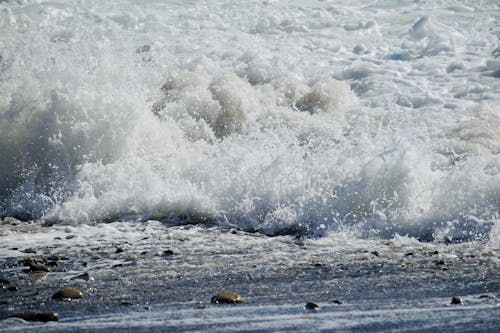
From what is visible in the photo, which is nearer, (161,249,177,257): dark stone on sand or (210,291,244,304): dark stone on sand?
Answer: (210,291,244,304): dark stone on sand

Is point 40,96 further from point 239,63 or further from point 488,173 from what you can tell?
point 488,173

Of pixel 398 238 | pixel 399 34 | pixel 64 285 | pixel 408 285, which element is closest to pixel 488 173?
pixel 398 238

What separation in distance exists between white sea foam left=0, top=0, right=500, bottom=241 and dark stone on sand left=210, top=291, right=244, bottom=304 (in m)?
1.95

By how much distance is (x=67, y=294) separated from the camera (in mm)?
3867

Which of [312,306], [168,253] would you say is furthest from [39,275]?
[312,306]

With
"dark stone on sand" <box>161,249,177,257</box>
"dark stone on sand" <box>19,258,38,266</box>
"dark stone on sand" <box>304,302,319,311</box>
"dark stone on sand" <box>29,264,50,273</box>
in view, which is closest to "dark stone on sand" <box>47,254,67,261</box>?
"dark stone on sand" <box>19,258,38,266</box>

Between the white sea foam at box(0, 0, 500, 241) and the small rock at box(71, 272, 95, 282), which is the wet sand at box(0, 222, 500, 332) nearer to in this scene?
the small rock at box(71, 272, 95, 282)

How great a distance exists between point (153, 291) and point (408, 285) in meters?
1.49

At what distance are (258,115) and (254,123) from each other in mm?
318

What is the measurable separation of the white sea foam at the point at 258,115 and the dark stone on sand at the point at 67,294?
212 cm

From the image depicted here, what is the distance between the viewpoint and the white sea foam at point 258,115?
19.4ft

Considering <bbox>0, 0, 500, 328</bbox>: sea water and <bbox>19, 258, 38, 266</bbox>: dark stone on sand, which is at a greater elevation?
<bbox>0, 0, 500, 328</bbox>: sea water

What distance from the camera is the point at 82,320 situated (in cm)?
343

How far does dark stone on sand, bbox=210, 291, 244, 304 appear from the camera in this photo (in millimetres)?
3725
